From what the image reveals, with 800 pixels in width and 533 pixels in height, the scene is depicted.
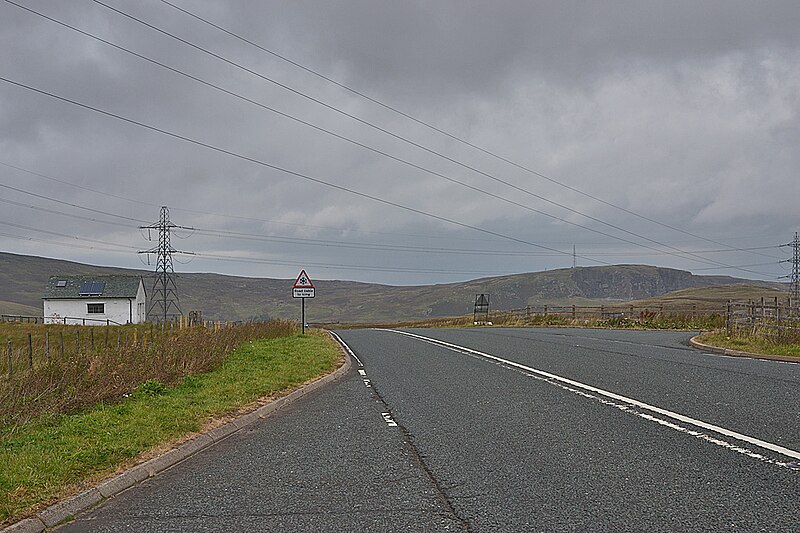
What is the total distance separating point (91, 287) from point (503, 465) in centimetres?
8781

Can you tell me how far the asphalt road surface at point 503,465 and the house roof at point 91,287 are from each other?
78827 mm

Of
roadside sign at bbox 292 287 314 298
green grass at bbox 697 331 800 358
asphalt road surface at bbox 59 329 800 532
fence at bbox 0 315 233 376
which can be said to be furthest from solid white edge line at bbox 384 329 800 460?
roadside sign at bbox 292 287 314 298

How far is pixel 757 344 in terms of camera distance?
23.3 meters

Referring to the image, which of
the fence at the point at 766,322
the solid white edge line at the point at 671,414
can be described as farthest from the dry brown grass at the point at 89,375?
the fence at the point at 766,322

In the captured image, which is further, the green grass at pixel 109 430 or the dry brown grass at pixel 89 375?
the dry brown grass at pixel 89 375

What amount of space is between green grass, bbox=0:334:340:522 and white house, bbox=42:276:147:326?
73.3m

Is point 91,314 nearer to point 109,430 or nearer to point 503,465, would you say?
point 109,430

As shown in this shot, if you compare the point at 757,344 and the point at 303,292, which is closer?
the point at 757,344

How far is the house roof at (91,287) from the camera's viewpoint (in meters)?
85.5

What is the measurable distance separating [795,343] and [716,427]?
15348 millimetres

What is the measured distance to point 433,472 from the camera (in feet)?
24.0

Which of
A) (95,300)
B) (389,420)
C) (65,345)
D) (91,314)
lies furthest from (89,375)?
(95,300)

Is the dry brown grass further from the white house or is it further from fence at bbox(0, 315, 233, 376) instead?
the white house

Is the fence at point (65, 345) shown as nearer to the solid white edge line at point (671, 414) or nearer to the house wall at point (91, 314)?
the solid white edge line at point (671, 414)
